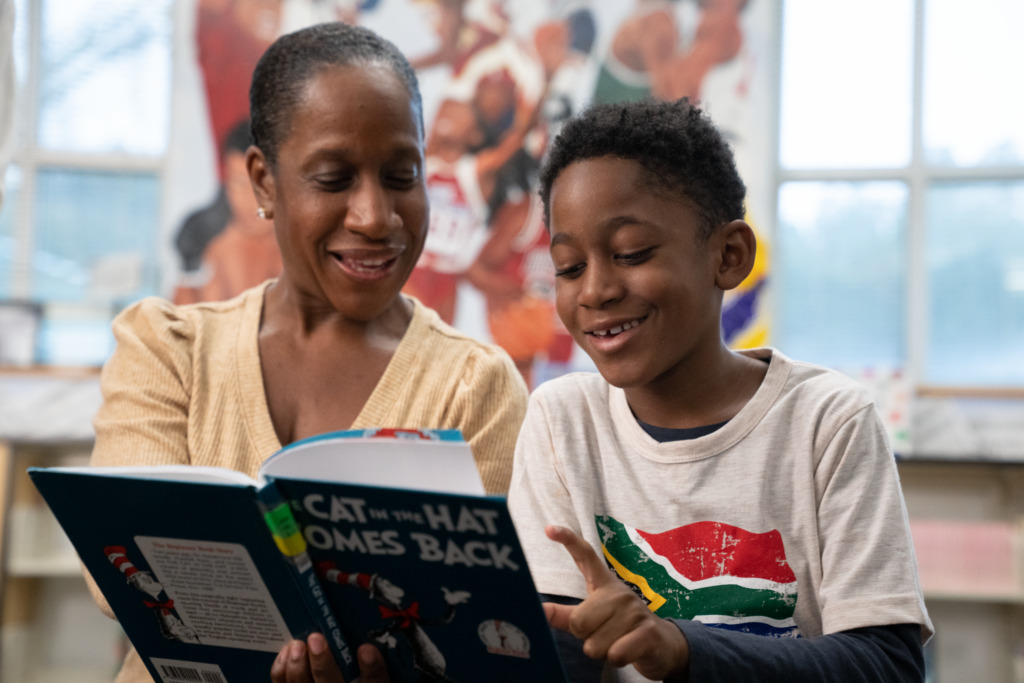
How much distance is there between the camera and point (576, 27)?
371cm

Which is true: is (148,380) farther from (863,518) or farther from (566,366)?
(566,366)

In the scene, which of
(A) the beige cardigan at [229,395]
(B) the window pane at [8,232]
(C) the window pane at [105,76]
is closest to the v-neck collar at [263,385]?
(A) the beige cardigan at [229,395]

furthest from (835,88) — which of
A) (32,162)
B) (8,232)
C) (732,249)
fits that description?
(8,232)

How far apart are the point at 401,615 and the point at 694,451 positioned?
19.5 inches

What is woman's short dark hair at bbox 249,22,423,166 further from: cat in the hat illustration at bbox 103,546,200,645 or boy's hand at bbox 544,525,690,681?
boy's hand at bbox 544,525,690,681

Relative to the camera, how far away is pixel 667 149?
117cm

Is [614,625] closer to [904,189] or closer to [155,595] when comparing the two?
[155,595]

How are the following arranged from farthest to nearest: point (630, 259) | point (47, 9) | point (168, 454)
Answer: point (47, 9) → point (168, 454) → point (630, 259)

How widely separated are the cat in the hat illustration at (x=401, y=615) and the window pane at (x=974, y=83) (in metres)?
3.66

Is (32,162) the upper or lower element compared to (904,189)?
upper

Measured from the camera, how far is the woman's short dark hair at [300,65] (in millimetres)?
1335

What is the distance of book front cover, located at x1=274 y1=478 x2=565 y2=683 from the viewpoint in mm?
746

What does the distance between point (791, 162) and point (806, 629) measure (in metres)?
3.10

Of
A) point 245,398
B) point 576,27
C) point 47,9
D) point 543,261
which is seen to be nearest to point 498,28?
point 576,27
